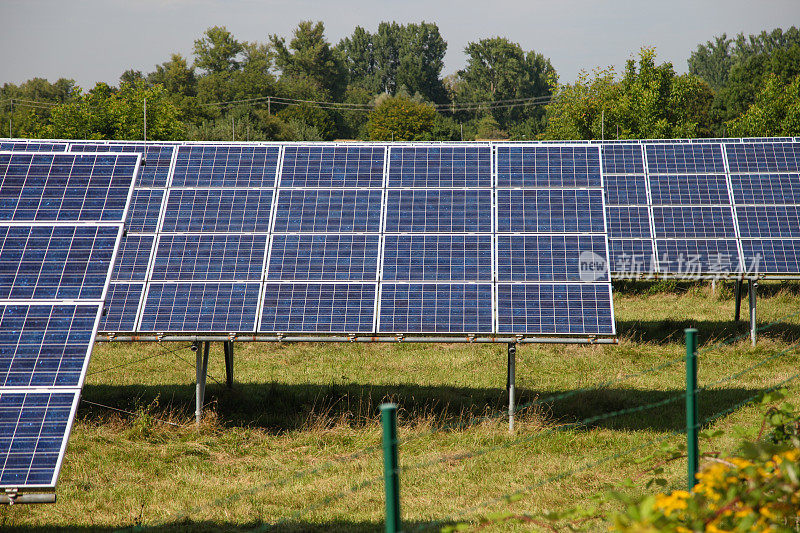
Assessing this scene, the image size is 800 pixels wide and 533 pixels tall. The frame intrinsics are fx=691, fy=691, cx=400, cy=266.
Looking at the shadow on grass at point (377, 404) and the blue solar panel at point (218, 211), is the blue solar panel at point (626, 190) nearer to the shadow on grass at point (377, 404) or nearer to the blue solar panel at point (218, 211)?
the shadow on grass at point (377, 404)

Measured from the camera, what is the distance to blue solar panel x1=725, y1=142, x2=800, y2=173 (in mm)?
22375

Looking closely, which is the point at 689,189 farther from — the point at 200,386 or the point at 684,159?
the point at 200,386

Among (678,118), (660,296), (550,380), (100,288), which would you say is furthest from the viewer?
(678,118)

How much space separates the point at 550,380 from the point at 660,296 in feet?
40.7

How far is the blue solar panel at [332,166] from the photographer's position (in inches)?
612

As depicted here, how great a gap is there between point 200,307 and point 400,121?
3927 inches

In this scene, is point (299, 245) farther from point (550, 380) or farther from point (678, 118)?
point (678, 118)

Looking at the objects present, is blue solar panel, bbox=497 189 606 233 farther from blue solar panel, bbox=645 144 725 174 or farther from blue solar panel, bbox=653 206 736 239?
blue solar panel, bbox=645 144 725 174

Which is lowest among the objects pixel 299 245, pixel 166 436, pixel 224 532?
pixel 224 532

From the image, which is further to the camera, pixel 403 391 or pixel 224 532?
pixel 403 391

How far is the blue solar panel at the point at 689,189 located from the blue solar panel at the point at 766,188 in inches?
15.6

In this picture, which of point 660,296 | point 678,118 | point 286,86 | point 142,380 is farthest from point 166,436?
point 286,86

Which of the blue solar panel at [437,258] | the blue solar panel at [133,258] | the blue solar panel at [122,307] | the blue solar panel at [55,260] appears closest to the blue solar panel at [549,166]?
the blue solar panel at [437,258]

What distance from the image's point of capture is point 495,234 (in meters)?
14.3
